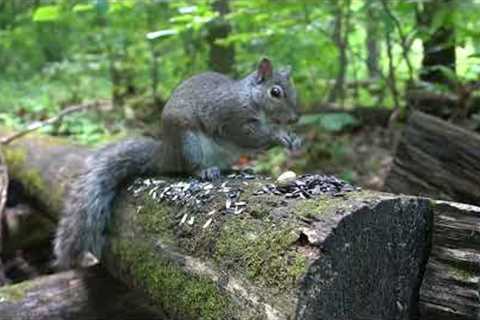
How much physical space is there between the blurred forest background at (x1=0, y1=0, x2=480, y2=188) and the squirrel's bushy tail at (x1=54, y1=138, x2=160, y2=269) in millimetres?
715

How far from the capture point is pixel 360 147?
209 inches

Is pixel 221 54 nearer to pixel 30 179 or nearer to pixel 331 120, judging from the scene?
pixel 331 120

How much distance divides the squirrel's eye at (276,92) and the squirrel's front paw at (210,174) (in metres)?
0.51

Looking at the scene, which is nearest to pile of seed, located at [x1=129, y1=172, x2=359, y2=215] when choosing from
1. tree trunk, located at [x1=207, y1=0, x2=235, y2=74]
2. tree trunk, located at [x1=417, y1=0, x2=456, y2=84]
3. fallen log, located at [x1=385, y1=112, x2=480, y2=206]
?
fallen log, located at [x1=385, y1=112, x2=480, y2=206]

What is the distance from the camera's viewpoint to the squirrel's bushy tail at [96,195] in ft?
8.63

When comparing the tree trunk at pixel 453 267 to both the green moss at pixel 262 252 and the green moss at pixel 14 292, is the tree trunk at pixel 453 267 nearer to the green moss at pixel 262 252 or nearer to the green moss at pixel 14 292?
the green moss at pixel 262 252

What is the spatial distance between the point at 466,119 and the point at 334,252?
3204 millimetres

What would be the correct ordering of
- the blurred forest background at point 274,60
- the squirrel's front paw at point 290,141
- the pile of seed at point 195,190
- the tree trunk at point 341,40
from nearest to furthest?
the pile of seed at point 195,190 < the squirrel's front paw at point 290,141 < the blurred forest background at point 274,60 < the tree trunk at point 341,40

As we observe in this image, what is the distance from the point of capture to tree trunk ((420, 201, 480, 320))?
1.84 m

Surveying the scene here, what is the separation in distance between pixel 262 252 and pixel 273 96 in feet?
4.36

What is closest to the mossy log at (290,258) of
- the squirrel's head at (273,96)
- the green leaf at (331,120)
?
the squirrel's head at (273,96)

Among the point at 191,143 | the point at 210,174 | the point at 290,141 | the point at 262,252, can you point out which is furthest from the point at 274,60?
the point at 262,252

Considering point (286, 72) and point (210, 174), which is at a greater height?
point (286, 72)

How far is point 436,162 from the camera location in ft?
10.8
